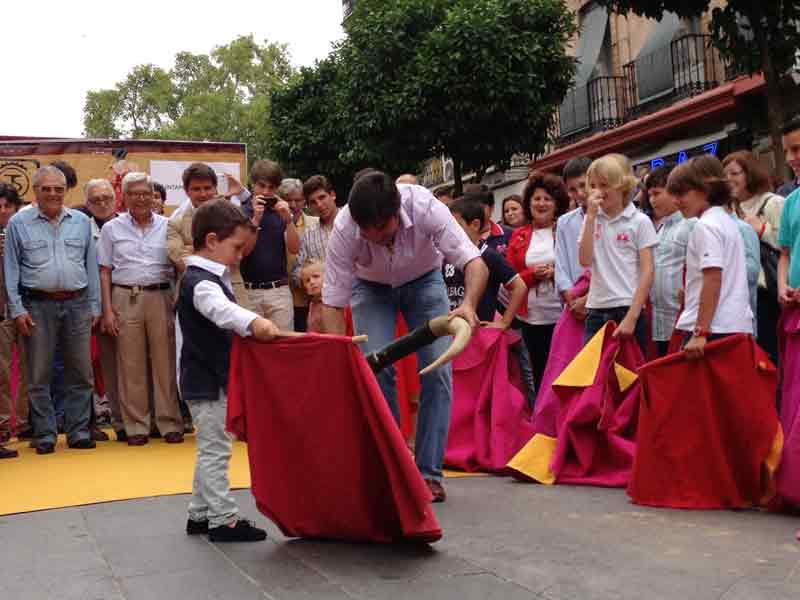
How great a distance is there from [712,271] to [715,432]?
2.62 ft

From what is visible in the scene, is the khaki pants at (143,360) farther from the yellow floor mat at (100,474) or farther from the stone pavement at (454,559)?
the stone pavement at (454,559)

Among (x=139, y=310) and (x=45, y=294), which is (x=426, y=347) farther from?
(x=45, y=294)

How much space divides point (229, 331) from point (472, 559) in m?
1.52

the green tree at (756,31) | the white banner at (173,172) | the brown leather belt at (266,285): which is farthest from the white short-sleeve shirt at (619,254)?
the white banner at (173,172)

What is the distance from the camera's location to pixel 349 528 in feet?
16.3

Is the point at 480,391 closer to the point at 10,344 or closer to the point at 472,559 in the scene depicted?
the point at 472,559

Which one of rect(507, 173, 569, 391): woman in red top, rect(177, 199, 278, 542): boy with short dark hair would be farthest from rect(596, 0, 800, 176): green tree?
rect(177, 199, 278, 542): boy with short dark hair

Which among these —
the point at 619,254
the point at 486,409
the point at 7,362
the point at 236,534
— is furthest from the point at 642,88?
the point at 236,534

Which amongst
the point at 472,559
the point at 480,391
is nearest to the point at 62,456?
the point at 480,391

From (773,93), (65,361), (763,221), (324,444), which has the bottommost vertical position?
(324,444)

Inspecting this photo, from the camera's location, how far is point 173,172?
14.6 m

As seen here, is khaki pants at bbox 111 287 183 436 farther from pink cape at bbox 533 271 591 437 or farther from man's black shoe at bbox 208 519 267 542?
man's black shoe at bbox 208 519 267 542

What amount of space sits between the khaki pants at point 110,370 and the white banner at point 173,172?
17.5 ft

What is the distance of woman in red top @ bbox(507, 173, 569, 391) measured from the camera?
321 inches
